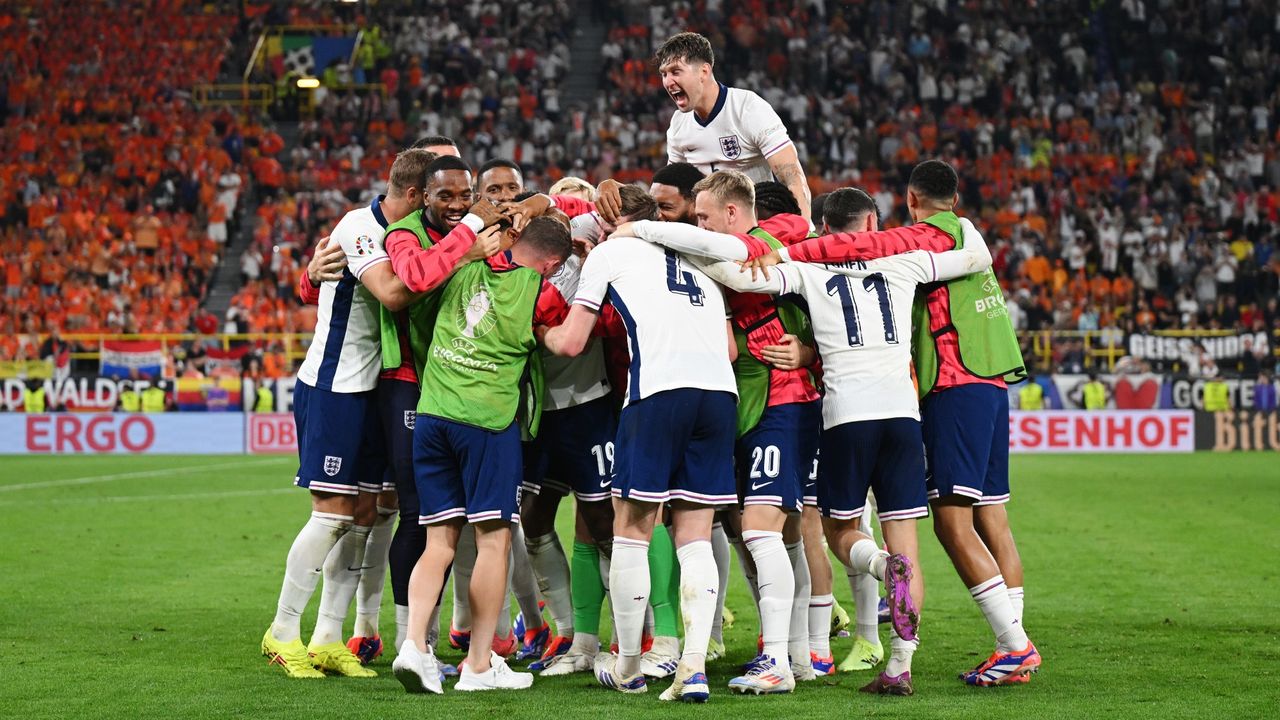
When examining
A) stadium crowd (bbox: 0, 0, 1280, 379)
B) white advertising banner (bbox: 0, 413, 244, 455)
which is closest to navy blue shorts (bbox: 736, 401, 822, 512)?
white advertising banner (bbox: 0, 413, 244, 455)

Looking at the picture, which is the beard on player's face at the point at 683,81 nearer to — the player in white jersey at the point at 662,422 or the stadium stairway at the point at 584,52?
the player in white jersey at the point at 662,422

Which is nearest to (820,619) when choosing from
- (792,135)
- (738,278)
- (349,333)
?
(738,278)

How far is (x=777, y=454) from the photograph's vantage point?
680cm

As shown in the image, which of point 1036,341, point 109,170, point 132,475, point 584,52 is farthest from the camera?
point 584,52

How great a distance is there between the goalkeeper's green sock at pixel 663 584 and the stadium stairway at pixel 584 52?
29.7 m

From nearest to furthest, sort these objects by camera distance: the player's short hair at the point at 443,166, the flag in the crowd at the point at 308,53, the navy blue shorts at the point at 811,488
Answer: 1. the player's short hair at the point at 443,166
2. the navy blue shorts at the point at 811,488
3. the flag in the crowd at the point at 308,53

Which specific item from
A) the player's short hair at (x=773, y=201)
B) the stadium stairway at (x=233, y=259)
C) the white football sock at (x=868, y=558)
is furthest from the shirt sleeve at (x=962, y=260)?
the stadium stairway at (x=233, y=259)

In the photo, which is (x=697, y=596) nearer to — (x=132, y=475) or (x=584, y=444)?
(x=584, y=444)

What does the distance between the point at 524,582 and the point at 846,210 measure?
277cm

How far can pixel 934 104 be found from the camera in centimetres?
3522

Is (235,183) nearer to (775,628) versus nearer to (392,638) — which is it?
(392,638)

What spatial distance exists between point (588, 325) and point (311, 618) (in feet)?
11.5

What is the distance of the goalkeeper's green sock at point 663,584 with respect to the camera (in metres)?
6.94

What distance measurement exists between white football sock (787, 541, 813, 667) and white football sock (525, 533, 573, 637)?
4.15 feet
